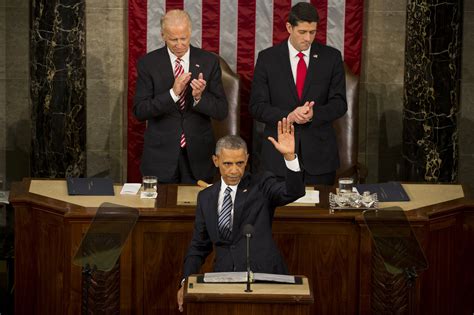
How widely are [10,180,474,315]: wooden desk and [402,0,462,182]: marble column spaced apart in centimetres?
196

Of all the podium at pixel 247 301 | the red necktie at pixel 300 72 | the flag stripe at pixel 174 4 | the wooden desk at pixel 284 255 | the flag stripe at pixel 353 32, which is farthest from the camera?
the flag stripe at pixel 353 32

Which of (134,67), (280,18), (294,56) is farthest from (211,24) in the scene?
(294,56)

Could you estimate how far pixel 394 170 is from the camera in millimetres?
10586

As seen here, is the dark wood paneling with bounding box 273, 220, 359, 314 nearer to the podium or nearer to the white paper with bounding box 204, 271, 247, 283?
the white paper with bounding box 204, 271, 247, 283

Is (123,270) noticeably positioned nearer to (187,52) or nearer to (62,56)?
(187,52)

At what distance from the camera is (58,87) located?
10.0m

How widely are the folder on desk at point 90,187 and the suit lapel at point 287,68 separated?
154cm

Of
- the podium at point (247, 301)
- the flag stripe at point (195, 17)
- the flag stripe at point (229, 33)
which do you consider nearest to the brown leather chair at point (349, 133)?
the flag stripe at point (229, 33)

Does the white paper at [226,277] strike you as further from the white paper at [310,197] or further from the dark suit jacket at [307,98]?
the dark suit jacket at [307,98]

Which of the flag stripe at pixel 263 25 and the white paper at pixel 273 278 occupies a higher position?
the flag stripe at pixel 263 25

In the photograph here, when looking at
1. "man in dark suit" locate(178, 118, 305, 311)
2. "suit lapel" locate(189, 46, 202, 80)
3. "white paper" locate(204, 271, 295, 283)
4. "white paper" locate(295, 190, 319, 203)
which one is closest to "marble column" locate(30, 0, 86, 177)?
"suit lapel" locate(189, 46, 202, 80)

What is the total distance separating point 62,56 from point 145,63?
4.41 ft

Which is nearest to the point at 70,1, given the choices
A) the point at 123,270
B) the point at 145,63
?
the point at 145,63

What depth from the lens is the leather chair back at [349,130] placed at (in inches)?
387
